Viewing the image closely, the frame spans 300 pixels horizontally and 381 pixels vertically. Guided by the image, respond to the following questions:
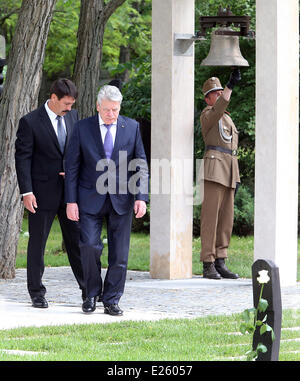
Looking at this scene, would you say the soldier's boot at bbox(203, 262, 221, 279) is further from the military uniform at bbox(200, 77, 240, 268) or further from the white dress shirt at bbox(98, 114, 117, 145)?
the white dress shirt at bbox(98, 114, 117, 145)

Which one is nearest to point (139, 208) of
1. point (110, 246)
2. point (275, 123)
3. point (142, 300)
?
point (110, 246)

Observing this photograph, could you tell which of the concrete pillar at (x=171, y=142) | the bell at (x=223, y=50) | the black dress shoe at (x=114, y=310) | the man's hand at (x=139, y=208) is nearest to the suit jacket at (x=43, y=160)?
the man's hand at (x=139, y=208)

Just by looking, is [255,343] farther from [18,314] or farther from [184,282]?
[184,282]

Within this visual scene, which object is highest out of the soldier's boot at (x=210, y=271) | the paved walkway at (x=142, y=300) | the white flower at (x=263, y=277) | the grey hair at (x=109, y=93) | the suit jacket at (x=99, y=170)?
the grey hair at (x=109, y=93)

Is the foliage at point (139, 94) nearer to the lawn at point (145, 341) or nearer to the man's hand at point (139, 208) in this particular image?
the man's hand at point (139, 208)

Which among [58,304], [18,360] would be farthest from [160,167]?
[18,360]

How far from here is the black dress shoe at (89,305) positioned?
9.49 meters

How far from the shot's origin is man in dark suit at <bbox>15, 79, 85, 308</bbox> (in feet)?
32.4

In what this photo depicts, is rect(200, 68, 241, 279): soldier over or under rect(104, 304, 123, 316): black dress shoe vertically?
over

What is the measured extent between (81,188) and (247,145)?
11095mm

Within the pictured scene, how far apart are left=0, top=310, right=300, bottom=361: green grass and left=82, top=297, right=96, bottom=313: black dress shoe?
811 millimetres

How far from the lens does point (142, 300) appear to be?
418 inches

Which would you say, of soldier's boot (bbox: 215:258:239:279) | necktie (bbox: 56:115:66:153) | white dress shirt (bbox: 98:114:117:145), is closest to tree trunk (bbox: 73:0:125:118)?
soldier's boot (bbox: 215:258:239:279)

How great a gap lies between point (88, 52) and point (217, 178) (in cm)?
449
